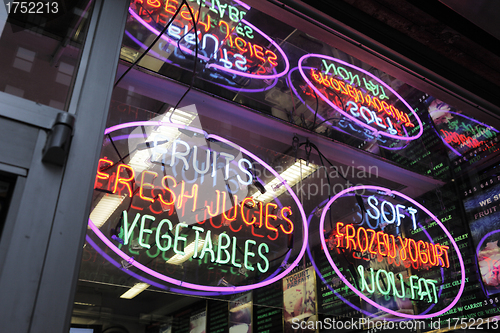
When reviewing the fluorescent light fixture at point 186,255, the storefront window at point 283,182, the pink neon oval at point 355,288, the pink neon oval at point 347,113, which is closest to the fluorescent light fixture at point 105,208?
the storefront window at point 283,182

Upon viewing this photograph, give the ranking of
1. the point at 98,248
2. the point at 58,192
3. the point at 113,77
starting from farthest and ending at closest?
1. the point at 98,248
2. the point at 113,77
3. the point at 58,192

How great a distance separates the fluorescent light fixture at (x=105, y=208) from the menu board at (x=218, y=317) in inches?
171

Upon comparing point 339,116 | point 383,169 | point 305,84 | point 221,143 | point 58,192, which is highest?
point 305,84

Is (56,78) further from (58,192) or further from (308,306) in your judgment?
(308,306)

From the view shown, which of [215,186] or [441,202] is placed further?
[441,202]

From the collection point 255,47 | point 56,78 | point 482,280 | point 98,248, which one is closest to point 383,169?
point 482,280

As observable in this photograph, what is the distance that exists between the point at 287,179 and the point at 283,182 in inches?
2.5

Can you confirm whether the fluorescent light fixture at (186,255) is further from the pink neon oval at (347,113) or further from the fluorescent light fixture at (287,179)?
the pink neon oval at (347,113)

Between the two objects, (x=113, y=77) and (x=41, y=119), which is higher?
(x=113, y=77)

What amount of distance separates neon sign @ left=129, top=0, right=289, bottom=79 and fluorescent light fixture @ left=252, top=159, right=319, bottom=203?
75 cm

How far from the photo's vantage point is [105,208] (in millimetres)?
2127

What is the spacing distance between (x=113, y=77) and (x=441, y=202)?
3.42 metres

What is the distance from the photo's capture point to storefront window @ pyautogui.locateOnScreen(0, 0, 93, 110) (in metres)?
1.50

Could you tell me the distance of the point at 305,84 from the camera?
3.37m
